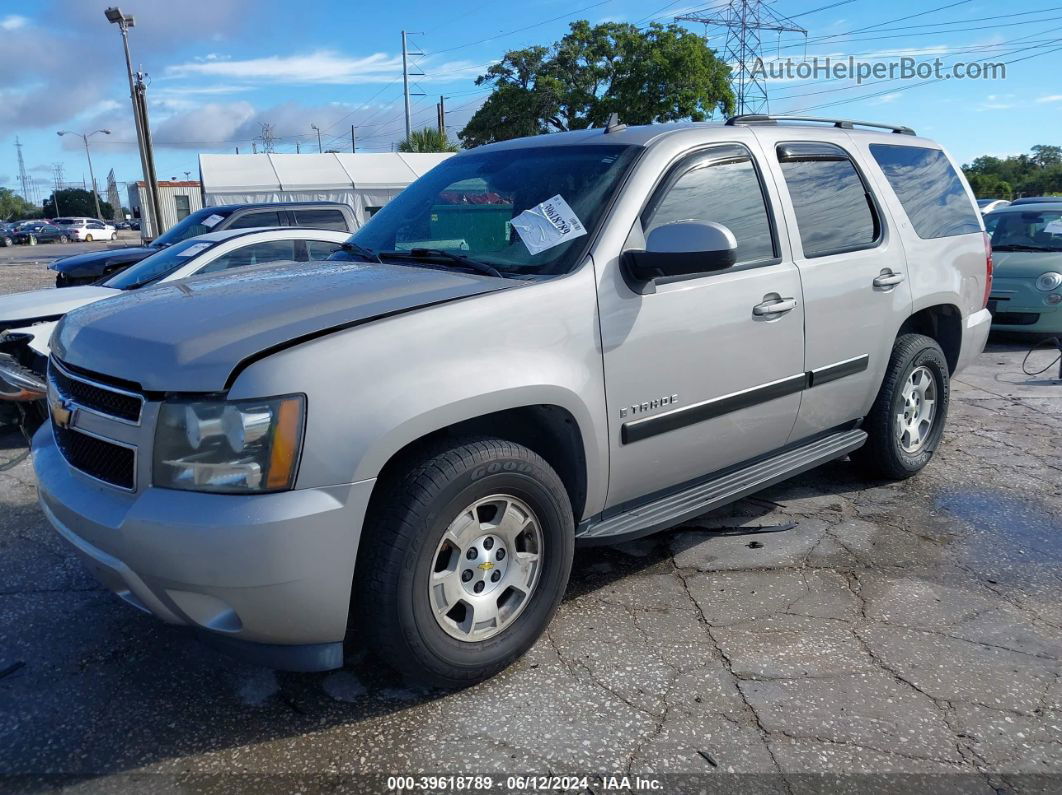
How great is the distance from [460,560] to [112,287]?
5413 mm

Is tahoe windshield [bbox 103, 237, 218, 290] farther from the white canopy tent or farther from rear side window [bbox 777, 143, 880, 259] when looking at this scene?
Result: the white canopy tent

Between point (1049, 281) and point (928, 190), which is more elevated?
point (928, 190)

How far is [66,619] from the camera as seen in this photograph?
330 cm

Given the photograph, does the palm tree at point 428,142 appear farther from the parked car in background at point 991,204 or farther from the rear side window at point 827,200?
the rear side window at point 827,200

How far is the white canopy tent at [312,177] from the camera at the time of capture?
81.2ft

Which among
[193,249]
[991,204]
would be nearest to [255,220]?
[193,249]

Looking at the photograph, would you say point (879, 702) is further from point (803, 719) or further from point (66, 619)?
point (66, 619)

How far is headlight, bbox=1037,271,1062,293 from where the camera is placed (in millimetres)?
8742

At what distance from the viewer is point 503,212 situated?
134 inches

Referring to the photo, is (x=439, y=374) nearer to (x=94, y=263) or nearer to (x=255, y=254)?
(x=255, y=254)

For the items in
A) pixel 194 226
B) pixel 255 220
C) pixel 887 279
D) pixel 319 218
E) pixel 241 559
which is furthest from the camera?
pixel 319 218

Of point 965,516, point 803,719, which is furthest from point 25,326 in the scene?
point 965,516

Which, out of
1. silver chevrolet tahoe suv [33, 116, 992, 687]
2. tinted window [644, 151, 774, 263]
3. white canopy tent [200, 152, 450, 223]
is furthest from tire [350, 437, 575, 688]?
white canopy tent [200, 152, 450, 223]

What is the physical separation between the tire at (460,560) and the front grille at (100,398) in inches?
29.9
